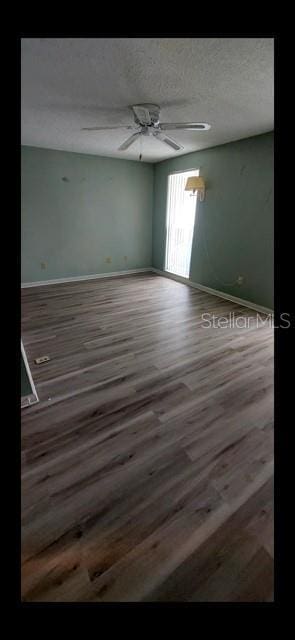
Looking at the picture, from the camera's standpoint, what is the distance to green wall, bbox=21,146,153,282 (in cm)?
498

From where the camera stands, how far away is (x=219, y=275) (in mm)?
4730

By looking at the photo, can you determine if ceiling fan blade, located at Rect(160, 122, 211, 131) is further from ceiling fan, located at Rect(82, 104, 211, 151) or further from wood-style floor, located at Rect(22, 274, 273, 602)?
wood-style floor, located at Rect(22, 274, 273, 602)

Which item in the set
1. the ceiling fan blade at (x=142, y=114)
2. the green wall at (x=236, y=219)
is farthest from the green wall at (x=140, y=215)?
the ceiling fan blade at (x=142, y=114)

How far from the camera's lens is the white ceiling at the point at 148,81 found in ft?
5.80

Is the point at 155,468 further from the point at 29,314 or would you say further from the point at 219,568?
the point at 29,314

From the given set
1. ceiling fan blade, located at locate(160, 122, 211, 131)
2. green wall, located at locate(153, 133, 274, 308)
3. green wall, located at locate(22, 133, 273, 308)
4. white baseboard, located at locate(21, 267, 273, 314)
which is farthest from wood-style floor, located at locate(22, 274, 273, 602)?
ceiling fan blade, located at locate(160, 122, 211, 131)

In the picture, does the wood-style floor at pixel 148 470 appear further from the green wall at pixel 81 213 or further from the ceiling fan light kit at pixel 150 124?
the green wall at pixel 81 213

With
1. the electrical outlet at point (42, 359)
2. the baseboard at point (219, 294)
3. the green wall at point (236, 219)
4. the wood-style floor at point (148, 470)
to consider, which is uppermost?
the green wall at point (236, 219)

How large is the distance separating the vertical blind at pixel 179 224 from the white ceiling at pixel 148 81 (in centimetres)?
160

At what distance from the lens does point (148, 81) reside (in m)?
2.23

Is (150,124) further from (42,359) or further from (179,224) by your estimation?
(179,224)

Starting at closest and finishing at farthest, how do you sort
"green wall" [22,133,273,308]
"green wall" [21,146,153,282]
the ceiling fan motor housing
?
1. the ceiling fan motor housing
2. "green wall" [22,133,273,308]
3. "green wall" [21,146,153,282]

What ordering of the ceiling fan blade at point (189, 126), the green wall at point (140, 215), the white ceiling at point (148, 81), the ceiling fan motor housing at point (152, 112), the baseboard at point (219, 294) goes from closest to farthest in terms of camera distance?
the white ceiling at point (148, 81)
the ceiling fan blade at point (189, 126)
the ceiling fan motor housing at point (152, 112)
the green wall at point (140, 215)
the baseboard at point (219, 294)

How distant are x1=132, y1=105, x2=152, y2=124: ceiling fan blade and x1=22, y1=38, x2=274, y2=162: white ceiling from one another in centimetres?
8
